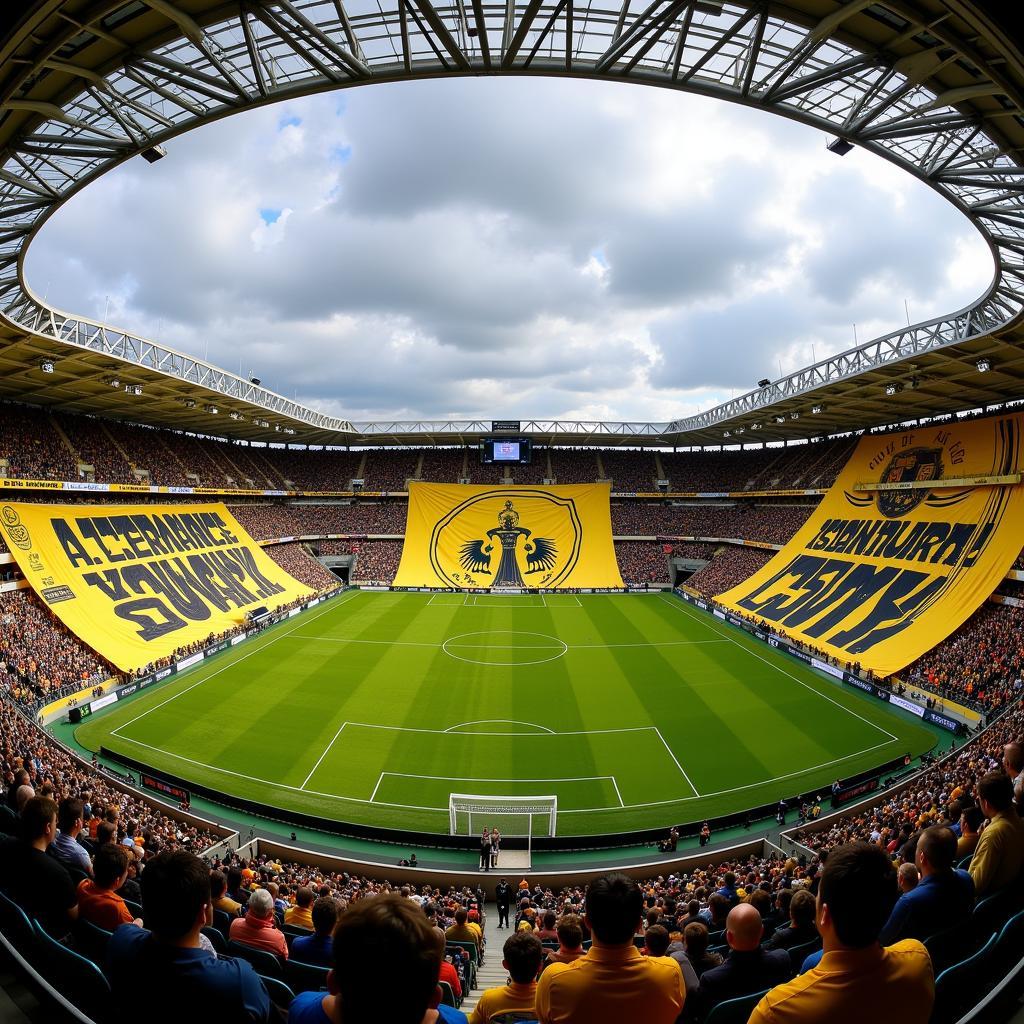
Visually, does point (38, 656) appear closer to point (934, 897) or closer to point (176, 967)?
point (176, 967)

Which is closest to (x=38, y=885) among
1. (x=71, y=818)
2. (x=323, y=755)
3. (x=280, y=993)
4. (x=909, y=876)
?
(x=280, y=993)

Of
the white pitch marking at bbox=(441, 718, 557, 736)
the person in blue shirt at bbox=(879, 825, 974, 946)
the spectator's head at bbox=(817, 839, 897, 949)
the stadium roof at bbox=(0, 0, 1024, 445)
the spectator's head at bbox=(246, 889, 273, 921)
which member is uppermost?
the stadium roof at bbox=(0, 0, 1024, 445)

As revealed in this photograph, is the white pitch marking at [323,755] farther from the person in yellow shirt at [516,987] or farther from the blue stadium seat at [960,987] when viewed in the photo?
the blue stadium seat at [960,987]

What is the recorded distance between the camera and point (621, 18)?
9.56 meters

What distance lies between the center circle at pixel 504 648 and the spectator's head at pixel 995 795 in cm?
2644

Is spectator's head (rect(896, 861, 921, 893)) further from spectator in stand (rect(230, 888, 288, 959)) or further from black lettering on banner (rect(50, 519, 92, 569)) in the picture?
black lettering on banner (rect(50, 519, 92, 569))

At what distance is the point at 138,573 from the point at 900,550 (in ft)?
137

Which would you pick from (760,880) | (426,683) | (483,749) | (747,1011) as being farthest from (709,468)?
(747,1011)

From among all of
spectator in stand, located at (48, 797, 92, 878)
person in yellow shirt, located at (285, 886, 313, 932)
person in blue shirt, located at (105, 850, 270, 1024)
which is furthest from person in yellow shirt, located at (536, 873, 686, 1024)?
person in yellow shirt, located at (285, 886, 313, 932)

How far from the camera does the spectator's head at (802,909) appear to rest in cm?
475

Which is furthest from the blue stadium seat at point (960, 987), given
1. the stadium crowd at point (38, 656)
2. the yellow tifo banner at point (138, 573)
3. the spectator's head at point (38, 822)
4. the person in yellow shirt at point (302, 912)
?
the yellow tifo banner at point (138, 573)

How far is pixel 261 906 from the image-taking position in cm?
452

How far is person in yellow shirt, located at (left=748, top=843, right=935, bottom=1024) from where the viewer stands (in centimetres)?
207

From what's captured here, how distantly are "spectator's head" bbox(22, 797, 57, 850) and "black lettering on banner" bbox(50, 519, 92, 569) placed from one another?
31.2 meters
